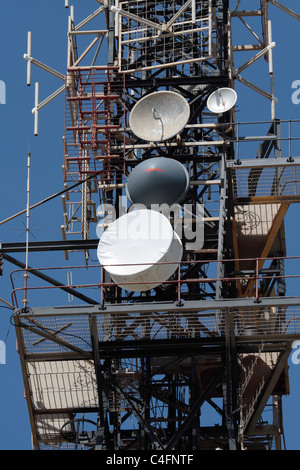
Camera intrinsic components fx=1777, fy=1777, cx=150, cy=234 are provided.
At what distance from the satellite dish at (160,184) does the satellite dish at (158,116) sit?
2.54 m

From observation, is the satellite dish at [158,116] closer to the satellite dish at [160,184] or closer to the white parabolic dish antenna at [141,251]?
the satellite dish at [160,184]

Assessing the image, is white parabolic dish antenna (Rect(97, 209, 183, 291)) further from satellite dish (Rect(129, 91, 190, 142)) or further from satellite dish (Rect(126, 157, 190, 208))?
satellite dish (Rect(129, 91, 190, 142))

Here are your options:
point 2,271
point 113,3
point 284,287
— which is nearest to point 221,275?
point 284,287

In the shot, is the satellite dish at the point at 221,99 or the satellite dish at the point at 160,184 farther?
the satellite dish at the point at 221,99

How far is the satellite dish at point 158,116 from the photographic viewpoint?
237 ft

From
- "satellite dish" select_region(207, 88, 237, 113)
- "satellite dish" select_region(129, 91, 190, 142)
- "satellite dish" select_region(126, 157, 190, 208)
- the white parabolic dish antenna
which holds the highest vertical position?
"satellite dish" select_region(207, 88, 237, 113)

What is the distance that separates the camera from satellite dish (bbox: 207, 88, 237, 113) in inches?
2884

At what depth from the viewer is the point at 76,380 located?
2707 inches

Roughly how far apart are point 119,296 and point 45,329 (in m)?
6.52

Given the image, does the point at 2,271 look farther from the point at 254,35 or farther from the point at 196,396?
the point at 254,35

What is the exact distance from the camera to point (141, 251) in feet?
219

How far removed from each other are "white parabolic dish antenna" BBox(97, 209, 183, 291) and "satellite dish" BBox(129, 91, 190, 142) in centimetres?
609
